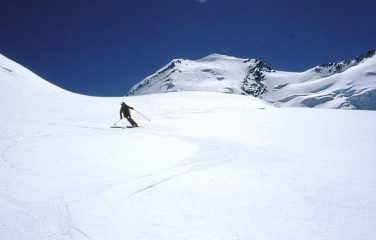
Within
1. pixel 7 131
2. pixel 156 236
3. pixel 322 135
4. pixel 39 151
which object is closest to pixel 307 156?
pixel 322 135

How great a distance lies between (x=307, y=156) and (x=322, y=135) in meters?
3.93

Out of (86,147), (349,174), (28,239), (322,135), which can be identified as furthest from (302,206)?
(322,135)

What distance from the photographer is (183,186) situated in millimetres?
6777

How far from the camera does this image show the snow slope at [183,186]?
5098mm

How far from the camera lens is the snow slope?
510 centimetres

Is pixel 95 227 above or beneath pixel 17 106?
beneath

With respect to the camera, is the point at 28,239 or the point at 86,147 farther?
the point at 86,147

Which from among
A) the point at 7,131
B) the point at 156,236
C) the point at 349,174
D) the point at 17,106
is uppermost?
the point at 17,106

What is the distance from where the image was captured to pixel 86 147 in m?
9.82

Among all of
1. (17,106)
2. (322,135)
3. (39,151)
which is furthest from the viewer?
(17,106)

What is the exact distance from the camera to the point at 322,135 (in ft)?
43.7

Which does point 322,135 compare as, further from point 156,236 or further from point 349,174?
point 156,236

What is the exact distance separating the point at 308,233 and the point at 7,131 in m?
10.7

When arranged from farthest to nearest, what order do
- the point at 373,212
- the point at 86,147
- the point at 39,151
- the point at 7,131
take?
the point at 7,131, the point at 86,147, the point at 39,151, the point at 373,212
